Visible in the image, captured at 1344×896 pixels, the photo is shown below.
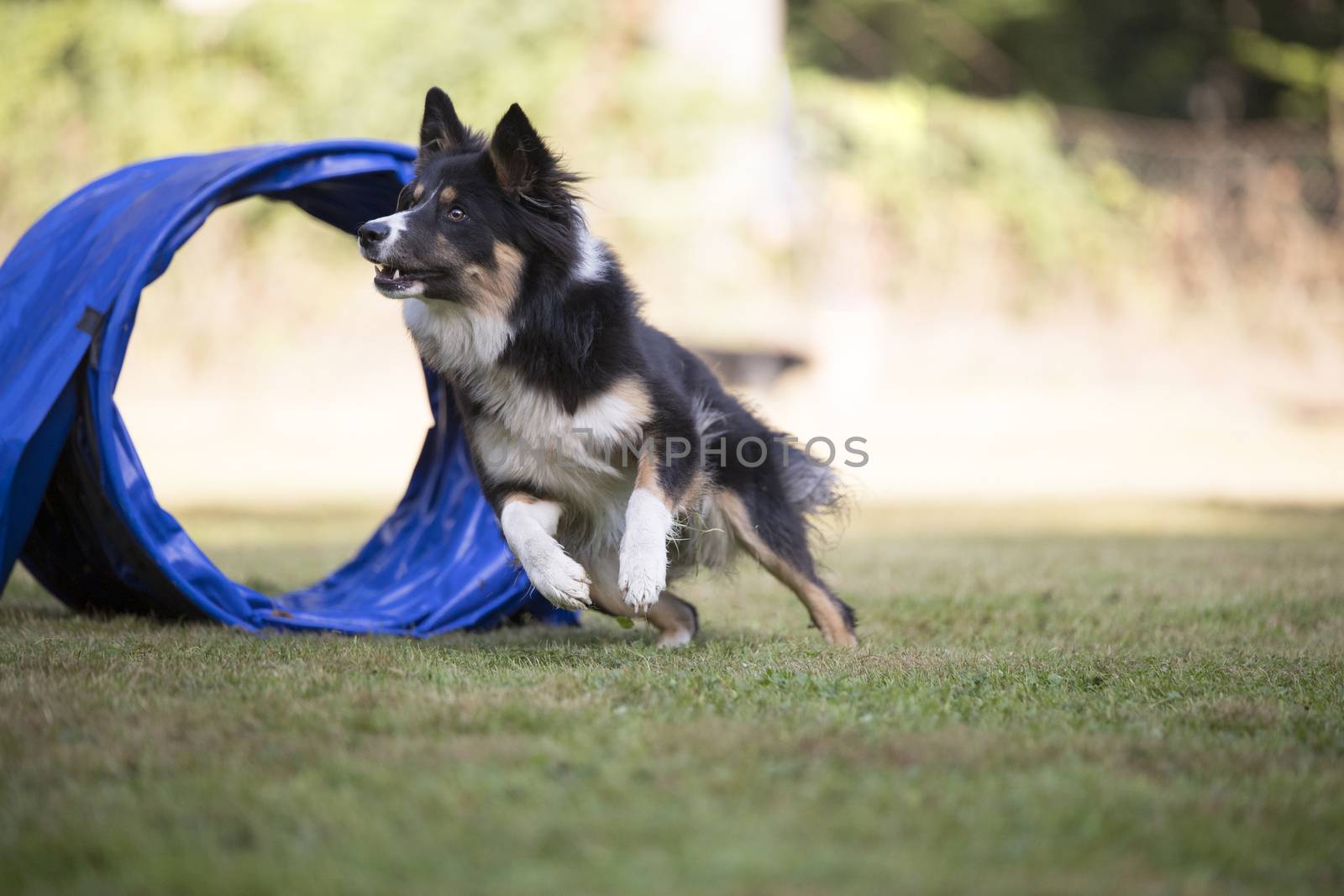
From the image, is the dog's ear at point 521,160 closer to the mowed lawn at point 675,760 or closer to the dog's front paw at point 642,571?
the dog's front paw at point 642,571

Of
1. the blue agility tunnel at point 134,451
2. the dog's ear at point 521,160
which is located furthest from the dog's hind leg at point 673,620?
the dog's ear at point 521,160

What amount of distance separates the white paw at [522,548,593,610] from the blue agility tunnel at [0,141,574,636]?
0.81m

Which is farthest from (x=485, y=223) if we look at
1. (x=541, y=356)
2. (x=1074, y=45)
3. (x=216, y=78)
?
(x=1074, y=45)

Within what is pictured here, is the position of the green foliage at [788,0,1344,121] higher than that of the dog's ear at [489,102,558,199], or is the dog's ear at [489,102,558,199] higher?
the green foliage at [788,0,1344,121]

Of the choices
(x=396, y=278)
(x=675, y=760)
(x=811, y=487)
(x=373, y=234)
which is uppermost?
(x=373, y=234)

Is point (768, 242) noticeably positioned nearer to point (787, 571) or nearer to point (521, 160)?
point (787, 571)

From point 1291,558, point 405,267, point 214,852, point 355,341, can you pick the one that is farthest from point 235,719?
point 355,341

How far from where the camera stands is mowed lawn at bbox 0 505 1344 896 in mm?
2430

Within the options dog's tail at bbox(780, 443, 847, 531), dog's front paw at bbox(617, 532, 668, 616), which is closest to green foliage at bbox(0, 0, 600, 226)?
dog's tail at bbox(780, 443, 847, 531)

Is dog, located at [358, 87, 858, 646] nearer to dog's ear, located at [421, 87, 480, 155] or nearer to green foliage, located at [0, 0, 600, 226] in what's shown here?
dog's ear, located at [421, 87, 480, 155]

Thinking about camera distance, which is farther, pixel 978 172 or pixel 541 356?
pixel 978 172

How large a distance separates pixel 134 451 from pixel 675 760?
9.72ft

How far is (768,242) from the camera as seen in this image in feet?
56.1

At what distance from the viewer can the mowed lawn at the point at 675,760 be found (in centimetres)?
243
